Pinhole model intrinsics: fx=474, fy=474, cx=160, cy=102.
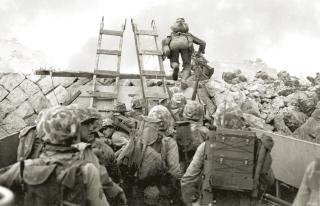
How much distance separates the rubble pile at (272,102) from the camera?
10562mm

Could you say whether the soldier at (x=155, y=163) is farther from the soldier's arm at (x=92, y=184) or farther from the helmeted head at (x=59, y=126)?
the helmeted head at (x=59, y=126)

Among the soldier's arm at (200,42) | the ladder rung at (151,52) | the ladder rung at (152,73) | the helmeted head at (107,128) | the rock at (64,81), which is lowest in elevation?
the helmeted head at (107,128)

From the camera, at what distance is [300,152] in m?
6.24

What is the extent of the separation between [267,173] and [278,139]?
2.30m

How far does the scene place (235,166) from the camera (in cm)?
461

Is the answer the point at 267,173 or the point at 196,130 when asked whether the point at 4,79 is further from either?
the point at 267,173

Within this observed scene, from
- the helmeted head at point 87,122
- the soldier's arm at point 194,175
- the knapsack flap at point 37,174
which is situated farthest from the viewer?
the soldier's arm at point 194,175

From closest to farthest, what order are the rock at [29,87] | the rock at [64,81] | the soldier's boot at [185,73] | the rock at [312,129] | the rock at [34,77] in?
the rock at [312,129]
the rock at [29,87]
the rock at [34,77]
the rock at [64,81]
the soldier's boot at [185,73]

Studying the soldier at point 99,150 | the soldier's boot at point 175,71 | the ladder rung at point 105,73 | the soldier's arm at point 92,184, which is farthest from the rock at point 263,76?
the soldier's arm at point 92,184

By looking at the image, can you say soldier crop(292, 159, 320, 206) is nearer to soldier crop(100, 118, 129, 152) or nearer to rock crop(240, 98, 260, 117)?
soldier crop(100, 118, 129, 152)

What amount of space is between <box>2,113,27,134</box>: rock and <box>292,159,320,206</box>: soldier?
23.4ft

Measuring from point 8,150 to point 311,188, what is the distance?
3.52 meters

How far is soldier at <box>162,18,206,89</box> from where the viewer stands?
1108 centimetres

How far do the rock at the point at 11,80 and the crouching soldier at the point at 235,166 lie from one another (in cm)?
653
